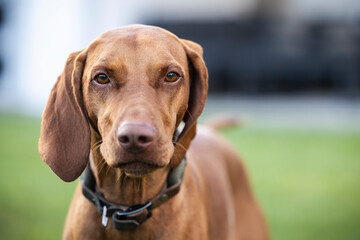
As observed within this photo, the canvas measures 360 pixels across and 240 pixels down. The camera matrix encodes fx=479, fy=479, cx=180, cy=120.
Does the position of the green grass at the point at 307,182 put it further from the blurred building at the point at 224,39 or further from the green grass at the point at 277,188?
the blurred building at the point at 224,39

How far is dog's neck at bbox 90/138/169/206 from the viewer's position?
9.43 feet

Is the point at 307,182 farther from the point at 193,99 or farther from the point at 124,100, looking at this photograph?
the point at 124,100

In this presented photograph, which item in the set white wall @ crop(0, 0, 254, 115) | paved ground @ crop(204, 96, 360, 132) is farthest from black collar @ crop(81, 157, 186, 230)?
white wall @ crop(0, 0, 254, 115)

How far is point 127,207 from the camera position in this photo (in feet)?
9.29

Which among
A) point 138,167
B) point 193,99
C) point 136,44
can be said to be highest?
point 136,44

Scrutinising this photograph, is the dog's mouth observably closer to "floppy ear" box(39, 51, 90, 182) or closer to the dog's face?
the dog's face

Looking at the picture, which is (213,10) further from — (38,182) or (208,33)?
(38,182)

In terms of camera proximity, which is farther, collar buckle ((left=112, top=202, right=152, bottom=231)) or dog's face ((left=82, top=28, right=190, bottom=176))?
collar buckle ((left=112, top=202, right=152, bottom=231))

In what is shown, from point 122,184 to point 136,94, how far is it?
0.60 metres

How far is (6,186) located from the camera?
7012 mm

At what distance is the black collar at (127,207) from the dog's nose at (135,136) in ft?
1.72

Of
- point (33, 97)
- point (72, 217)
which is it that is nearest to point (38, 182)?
point (72, 217)

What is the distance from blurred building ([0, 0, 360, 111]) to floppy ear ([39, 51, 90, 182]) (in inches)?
735

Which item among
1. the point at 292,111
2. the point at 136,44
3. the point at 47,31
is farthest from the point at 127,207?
the point at 47,31
